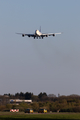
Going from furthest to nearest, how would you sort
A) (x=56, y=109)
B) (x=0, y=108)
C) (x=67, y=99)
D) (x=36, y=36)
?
1. (x=67, y=99)
2. (x=0, y=108)
3. (x=56, y=109)
4. (x=36, y=36)

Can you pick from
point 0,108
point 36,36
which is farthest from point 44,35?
point 0,108

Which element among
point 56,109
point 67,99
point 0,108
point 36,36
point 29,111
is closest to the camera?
point 29,111

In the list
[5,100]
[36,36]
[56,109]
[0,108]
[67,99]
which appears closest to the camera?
[36,36]

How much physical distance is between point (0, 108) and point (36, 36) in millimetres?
47281

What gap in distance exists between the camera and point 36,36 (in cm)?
9938

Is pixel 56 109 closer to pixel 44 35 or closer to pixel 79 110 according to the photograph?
pixel 79 110

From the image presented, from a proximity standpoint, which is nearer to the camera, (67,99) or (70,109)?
(70,109)

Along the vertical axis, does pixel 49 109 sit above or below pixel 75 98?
below

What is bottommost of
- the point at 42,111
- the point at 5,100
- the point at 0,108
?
the point at 42,111

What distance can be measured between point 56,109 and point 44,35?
34.6 meters

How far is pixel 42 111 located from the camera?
91625 mm

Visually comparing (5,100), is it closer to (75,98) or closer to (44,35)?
(75,98)

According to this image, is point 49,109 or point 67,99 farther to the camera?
point 67,99

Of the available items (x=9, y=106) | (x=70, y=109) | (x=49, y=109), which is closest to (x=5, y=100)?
(x=9, y=106)
